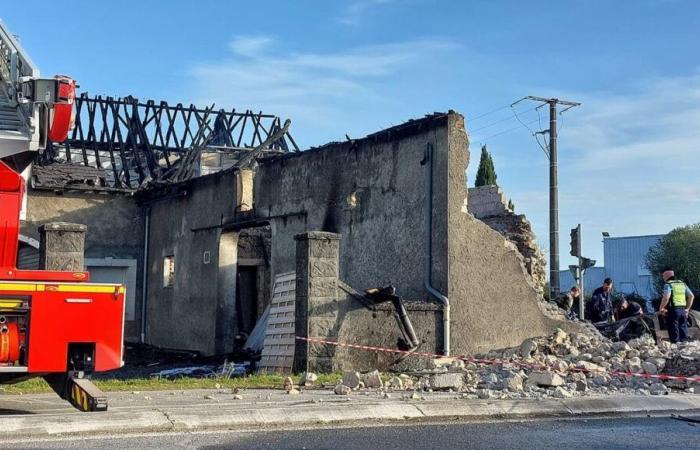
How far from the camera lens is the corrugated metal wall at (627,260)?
2648 inches

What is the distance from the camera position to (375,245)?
17312 millimetres

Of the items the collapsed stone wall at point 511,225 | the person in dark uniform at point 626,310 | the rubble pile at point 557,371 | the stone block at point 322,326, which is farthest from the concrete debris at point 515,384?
the person in dark uniform at point 626,310

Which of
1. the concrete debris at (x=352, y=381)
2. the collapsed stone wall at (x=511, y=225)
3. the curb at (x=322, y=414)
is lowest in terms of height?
the curb at (x=322, y=414)

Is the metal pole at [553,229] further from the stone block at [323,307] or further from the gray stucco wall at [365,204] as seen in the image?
the stone block at [323,307]

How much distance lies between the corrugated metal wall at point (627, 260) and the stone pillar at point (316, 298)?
179ft

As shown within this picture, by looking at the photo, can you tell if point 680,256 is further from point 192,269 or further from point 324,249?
point 324,249

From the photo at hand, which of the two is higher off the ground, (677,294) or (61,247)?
(61,247)

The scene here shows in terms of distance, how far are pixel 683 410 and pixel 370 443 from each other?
16.3 ft

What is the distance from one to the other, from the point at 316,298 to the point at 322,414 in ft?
15.3

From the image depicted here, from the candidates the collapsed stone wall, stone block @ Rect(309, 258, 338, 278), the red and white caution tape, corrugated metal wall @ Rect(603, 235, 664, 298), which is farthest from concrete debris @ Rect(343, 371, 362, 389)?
corrugated metal wall @ Rect(603, 235, 664, 298)

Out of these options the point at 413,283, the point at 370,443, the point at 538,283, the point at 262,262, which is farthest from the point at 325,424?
the point at 262,262

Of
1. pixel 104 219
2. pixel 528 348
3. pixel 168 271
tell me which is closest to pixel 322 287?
pixel 528 348

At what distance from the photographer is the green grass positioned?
1249cm

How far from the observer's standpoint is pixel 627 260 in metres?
70.5
